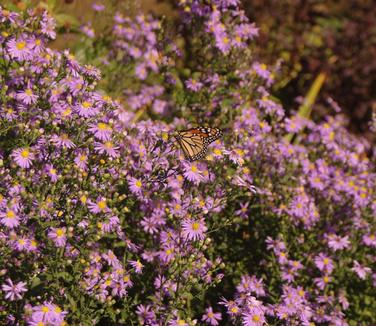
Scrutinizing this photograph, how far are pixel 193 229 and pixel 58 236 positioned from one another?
90cm

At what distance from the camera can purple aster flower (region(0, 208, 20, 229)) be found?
294 cm

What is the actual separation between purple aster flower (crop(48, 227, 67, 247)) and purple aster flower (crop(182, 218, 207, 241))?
81 cm

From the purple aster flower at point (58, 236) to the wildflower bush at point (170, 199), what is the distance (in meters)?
0.01

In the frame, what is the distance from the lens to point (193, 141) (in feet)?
12.0

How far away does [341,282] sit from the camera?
476 centimetres

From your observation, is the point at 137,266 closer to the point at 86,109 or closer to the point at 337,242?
the point at 86,109

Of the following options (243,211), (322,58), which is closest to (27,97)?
(243,211)

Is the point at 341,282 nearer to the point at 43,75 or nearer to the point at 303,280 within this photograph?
the point at 303,280

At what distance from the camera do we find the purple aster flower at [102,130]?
3.35 meters

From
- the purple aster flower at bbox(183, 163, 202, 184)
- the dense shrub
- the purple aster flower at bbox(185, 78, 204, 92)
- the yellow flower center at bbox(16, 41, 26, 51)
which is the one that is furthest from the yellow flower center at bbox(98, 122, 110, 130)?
the dense shrub

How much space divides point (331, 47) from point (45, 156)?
695 cm

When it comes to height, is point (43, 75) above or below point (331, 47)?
above

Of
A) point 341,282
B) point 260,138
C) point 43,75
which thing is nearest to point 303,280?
point 341,282

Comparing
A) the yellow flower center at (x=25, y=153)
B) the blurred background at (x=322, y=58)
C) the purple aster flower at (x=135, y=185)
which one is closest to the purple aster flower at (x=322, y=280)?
the purple aster flower at (x=135, y=185)
